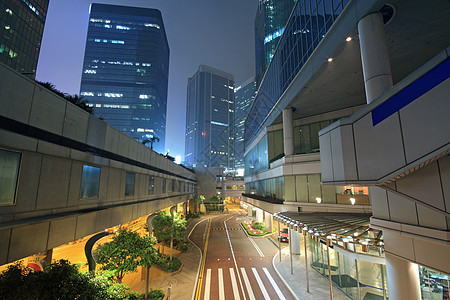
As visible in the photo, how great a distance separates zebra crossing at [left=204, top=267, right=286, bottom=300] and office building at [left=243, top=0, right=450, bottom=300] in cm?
497

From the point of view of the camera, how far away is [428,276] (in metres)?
9.93

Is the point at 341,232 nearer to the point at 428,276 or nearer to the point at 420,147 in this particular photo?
the point at 428,276

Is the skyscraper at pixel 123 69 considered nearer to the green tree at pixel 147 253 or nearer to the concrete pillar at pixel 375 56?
the green tree at pixel 147 253

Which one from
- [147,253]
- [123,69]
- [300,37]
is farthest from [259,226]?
[123,69]

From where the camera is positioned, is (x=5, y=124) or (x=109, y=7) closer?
(x=5, y=124)

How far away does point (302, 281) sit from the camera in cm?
1617

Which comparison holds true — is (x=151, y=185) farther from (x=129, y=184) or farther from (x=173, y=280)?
(x=173, y=280)

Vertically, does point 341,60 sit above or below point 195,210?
above

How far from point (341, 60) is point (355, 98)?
798 cm

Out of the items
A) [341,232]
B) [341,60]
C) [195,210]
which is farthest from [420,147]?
[195,210]

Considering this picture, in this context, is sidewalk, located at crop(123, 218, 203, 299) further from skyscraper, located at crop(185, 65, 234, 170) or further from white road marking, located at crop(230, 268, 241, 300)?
skyscraper, located at crop(185, 65, 234, 170)

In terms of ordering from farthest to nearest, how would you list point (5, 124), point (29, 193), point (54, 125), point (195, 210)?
1. point (195, 210)
2. point (54, 125)
3. point (29, 193)
4. point (5, 124)

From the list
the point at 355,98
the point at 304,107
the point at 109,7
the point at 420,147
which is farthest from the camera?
the point at 109,7

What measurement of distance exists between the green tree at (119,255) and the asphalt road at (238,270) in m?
5.55
